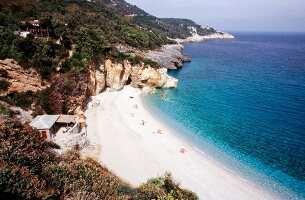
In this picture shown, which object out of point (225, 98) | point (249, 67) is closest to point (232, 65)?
point (249, 67)

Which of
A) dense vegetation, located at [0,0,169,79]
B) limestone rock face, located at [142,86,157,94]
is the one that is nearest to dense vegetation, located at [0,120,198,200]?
dense vegetation, located at [0,0,169,79]

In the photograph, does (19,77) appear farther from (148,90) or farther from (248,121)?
(248,121)

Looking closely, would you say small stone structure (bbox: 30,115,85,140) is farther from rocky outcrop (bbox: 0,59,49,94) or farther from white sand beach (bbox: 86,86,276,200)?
rocky outcrop (bbox: 0,59,49,94)

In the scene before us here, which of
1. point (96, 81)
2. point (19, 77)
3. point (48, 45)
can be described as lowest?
point (96, 81)

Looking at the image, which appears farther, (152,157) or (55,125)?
(55,125)

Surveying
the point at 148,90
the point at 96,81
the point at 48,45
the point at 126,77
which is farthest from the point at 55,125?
the point at 148,90
